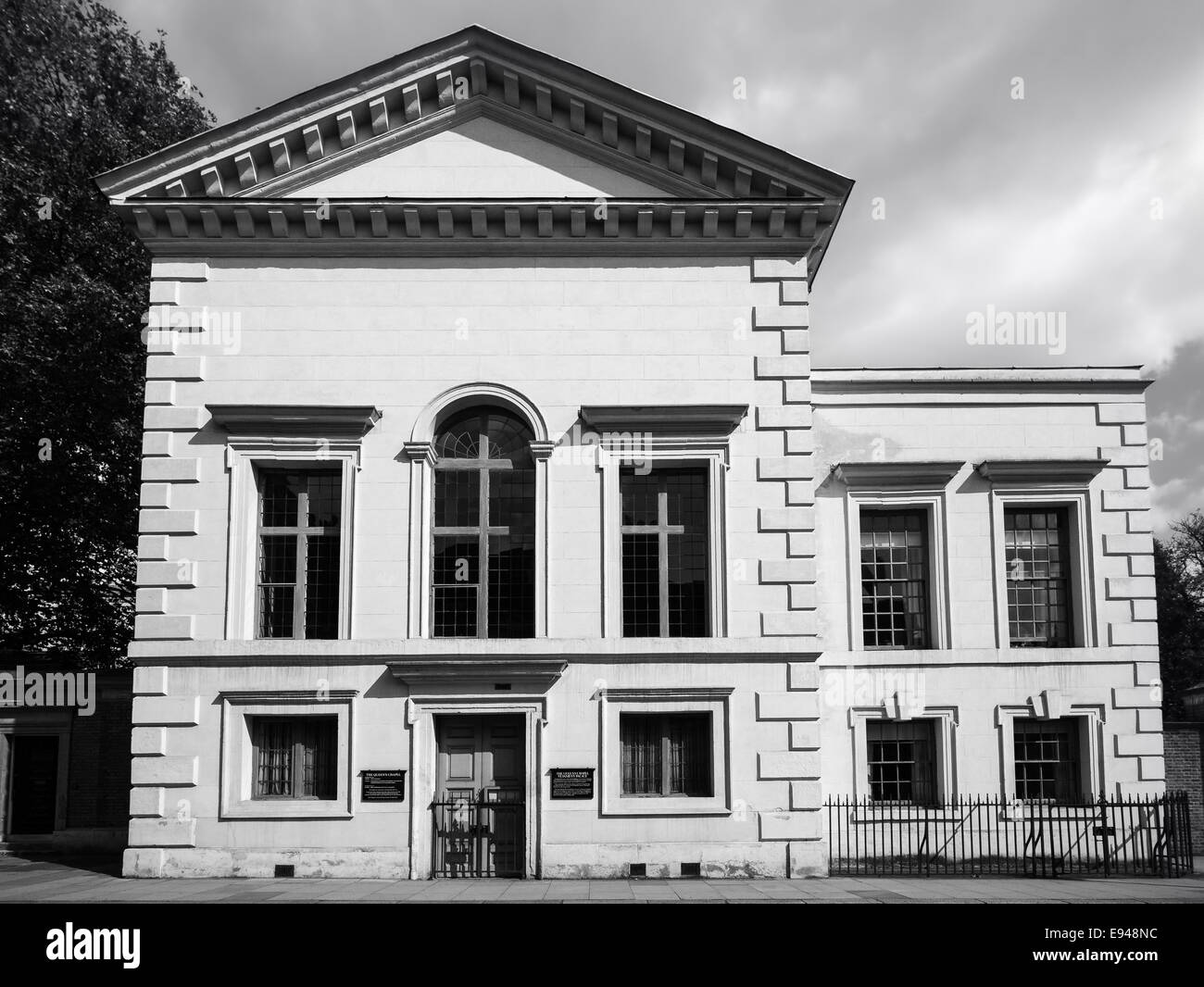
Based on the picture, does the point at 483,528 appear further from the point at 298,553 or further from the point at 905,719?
the point at 905,719

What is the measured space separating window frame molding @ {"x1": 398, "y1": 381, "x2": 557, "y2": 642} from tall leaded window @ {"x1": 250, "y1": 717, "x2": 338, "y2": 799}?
2.48 meters

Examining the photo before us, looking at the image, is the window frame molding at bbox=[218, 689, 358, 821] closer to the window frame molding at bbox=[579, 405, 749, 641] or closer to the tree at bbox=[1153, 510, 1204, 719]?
the window frame molding at bbox=[579, 405, 749, 641]

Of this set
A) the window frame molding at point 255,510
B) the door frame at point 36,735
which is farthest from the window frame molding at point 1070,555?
the door frame at point 36,735

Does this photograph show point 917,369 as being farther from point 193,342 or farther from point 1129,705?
point 193,342

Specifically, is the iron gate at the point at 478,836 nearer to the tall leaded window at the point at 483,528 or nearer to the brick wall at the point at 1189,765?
the tall leaded window at the point at 483,528

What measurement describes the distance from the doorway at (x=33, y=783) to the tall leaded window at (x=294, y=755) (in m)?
6.98

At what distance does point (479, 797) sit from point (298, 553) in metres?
5.46

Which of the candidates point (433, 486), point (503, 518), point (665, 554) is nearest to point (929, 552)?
point (665, 554)

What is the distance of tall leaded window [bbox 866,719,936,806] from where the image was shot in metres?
21.6

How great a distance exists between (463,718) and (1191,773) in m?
16.4

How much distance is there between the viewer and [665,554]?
20.0 metres

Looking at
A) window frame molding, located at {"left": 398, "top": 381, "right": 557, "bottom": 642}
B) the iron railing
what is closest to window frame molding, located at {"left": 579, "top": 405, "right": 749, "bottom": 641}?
window frame molding, located at {"left": 398, "top": 381, "right": 557, "bottom": 642}

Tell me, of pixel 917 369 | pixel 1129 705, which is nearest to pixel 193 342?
pixel 917 369

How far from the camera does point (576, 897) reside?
1614cm
